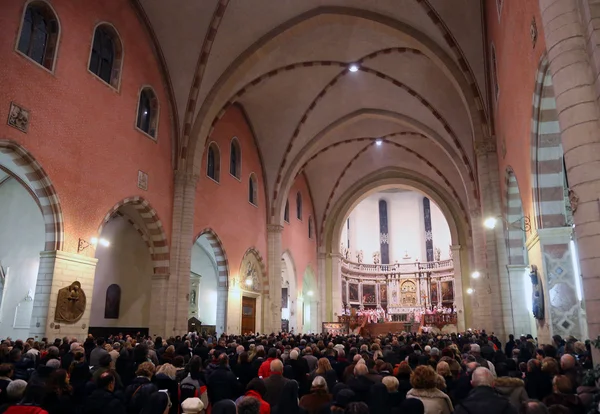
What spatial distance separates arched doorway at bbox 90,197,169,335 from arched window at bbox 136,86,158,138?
2.44 metres

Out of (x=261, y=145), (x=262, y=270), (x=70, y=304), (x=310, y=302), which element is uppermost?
(x=261, y=145)

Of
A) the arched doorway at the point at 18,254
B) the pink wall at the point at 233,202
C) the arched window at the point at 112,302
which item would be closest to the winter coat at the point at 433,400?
the arched doorway at the point at 18,254

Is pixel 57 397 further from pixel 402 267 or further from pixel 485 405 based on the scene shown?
pixel 402 267

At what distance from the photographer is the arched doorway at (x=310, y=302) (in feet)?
91.8

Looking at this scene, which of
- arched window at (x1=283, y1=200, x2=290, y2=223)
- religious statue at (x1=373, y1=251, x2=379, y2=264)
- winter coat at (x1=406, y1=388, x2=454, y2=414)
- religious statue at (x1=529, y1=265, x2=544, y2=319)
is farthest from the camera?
religious statue at (x1=373, y1=251, x2=379, y2=264)

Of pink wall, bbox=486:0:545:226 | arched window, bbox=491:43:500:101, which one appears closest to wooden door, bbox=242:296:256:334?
pink wall, bbox=486:0:545:226

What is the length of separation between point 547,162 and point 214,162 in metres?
12.3

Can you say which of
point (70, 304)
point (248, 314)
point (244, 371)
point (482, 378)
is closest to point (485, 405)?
point (482, 378)

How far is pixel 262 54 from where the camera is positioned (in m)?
16.1

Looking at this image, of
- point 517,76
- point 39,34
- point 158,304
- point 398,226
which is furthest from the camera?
point 398,226

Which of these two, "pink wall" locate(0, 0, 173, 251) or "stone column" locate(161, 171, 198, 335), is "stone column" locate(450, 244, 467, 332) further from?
"pink wall" locate(0, 0, 173, 251)

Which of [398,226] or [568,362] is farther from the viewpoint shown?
[398,226]

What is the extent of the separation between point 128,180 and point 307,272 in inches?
649

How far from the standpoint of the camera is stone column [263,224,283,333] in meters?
21.0
